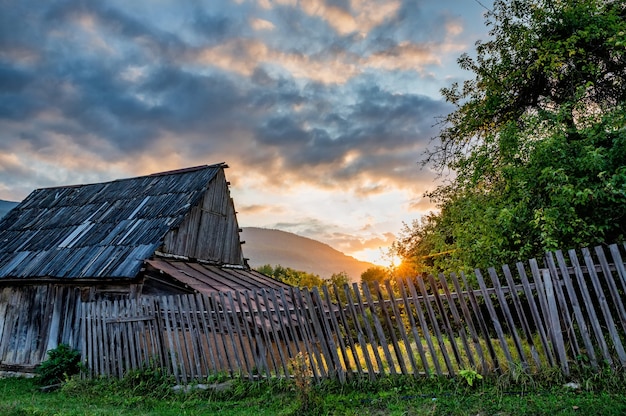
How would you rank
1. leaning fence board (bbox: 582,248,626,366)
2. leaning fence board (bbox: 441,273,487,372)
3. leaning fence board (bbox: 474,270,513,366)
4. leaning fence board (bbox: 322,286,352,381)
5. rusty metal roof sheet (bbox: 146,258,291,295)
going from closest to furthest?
leaning fence board (bbox: 582,248,626,366) < leaning fence board (bbox: 474,270,513,366) < leaning fence board (bbox: 441,273,487,372) < leaning fence board (bbox: 322,286,352,381) < rusty metal roof sheet (bbox: 146,258,291,295)

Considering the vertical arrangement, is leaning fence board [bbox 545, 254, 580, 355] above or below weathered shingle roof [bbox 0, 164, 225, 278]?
below

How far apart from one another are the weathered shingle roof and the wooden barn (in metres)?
0.05

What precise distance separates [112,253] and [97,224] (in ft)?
10.9

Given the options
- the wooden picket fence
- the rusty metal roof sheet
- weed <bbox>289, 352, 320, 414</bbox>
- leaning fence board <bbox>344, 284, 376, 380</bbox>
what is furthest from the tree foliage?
the rusty metal roof sheet

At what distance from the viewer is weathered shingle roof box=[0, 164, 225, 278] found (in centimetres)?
1263

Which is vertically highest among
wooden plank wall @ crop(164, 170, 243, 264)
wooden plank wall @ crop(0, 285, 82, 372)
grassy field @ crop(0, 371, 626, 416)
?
wooden plank wall @ crop(164, 170, 243, 264)

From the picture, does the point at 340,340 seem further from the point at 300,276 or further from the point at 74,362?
the point at 300,276

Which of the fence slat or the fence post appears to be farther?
the fence slat

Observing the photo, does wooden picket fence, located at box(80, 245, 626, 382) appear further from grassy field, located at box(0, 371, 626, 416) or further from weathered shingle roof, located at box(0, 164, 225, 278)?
A: weathered shingle roof, located at box(0, 164, 225, 278)

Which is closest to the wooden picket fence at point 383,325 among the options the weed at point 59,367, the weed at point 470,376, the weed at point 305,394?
the weed at point 470,376

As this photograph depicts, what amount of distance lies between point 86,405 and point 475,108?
425 inches

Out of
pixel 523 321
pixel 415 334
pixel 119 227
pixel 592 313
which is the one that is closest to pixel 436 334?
pixel 415 334

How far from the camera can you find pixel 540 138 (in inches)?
291

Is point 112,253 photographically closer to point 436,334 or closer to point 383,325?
point 383,325
